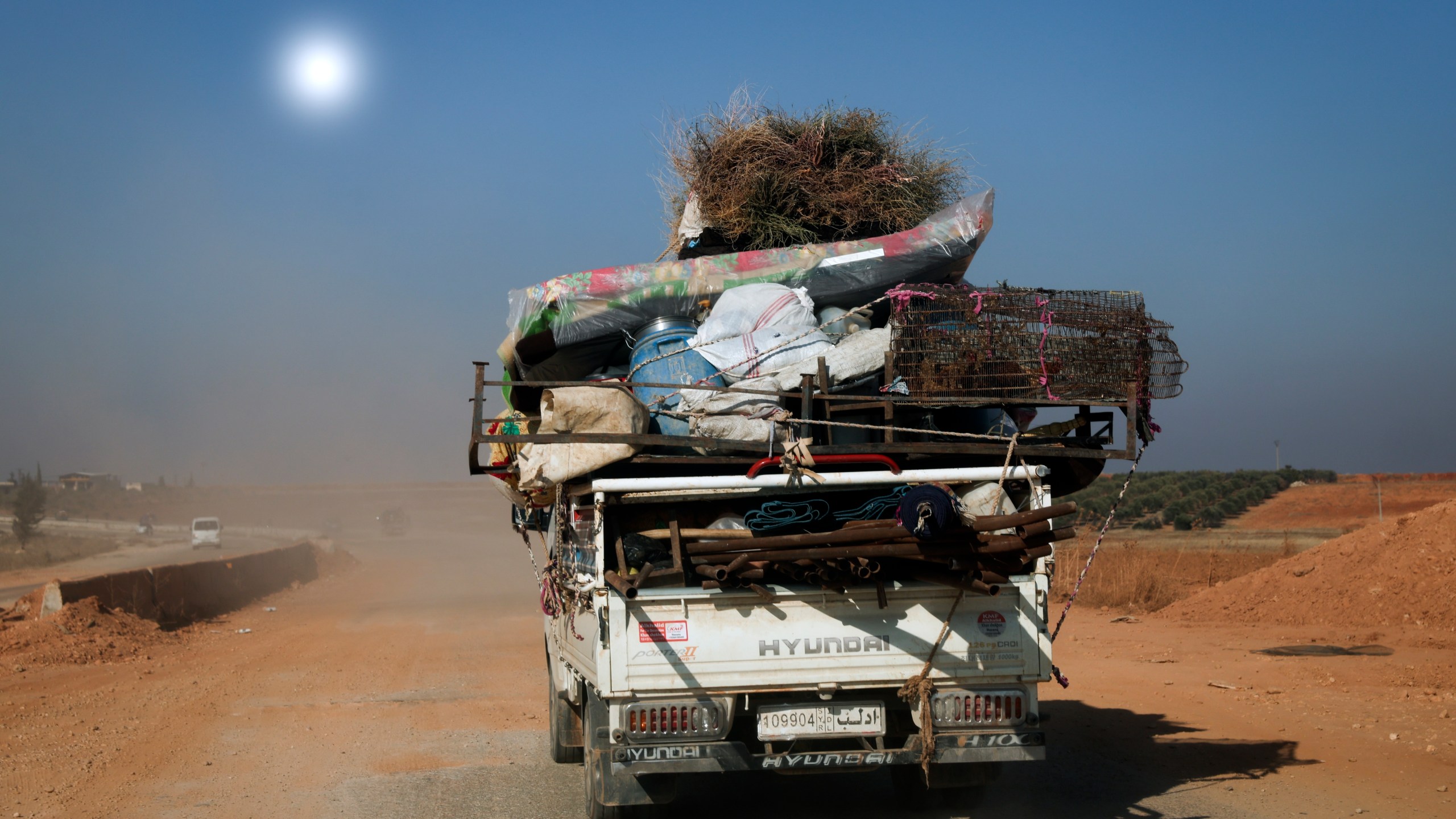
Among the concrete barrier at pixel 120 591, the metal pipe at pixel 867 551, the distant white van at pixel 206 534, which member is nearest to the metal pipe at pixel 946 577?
the metal pipe at pixel 867 551

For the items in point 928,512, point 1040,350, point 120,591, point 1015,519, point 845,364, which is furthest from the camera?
point 120,591

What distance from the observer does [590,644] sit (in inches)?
217

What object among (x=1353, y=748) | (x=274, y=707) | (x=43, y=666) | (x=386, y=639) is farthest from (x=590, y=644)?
(x=386, y=639)

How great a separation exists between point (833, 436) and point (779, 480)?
544 millimetres

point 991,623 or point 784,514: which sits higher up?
point 784,514

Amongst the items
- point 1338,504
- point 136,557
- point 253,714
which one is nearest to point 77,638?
point 253,714

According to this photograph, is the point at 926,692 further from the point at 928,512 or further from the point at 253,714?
the point at 253,714

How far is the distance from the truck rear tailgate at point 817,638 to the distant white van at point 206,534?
165 ft

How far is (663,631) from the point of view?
525 centimetres

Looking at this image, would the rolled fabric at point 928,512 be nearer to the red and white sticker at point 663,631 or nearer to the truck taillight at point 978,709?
the truck taillight at point 978,709

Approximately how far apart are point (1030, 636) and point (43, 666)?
498 inches

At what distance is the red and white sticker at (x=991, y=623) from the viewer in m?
5.38

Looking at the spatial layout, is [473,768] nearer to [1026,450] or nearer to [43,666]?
[1026,450]

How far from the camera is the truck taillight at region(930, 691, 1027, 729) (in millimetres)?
5316
